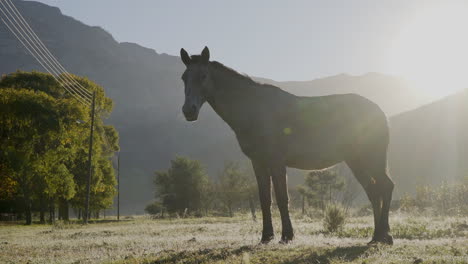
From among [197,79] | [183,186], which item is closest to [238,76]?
[197,79]

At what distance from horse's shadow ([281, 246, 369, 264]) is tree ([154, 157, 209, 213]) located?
202 feet

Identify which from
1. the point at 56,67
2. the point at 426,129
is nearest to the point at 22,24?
the point at 56,67

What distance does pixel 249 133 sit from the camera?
7859 millimetres

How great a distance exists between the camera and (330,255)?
230 inches

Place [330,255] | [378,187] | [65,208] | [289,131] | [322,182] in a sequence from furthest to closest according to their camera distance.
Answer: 1. [322,182]
2. [65,208]
3. [378,187]
4. [289,131]
5. [330,255]

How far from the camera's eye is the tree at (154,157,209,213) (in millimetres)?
67750

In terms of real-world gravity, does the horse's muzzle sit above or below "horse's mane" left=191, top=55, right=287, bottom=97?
below

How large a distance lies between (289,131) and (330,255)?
2.91 metres

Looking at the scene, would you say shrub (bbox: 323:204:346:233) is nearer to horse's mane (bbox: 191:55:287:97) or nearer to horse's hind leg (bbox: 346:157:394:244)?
horse's hind leg (bbox: 346:157:394:244)

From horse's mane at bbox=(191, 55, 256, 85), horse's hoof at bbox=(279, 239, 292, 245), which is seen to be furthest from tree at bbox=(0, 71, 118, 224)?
horse's hoof at bbox=(279, 239, 292, 245)

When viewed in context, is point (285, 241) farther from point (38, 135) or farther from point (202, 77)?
point (38, 135)

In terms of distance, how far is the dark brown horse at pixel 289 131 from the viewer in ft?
25.1

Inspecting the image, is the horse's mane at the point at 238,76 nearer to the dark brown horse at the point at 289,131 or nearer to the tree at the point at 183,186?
the dark brown horse at the point at 289,131

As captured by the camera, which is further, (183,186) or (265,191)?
(183,186)
